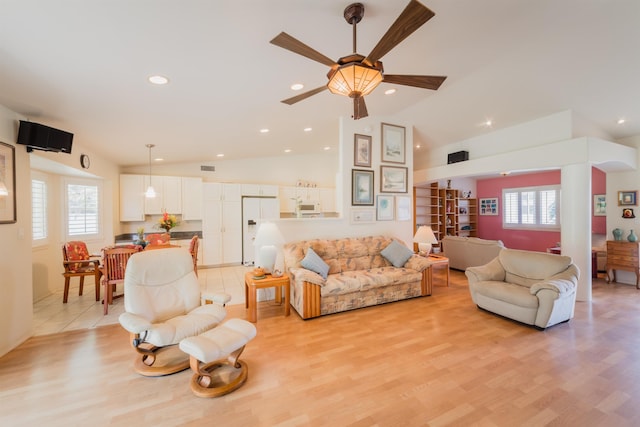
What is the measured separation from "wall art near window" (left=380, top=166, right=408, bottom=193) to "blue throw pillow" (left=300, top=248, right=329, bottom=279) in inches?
78.0

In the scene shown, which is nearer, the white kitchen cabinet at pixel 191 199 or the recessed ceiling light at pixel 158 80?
the recessed ceiling light at pixel 158 80

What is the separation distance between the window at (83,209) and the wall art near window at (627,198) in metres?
10.2

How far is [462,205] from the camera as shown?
28.0 feet

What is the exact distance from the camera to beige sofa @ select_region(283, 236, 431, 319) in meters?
3.45

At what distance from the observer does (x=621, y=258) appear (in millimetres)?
4672

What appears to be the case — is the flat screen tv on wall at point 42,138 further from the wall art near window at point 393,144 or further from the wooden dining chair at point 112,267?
the wall art near window at point 393,144

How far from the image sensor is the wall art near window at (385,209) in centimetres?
491

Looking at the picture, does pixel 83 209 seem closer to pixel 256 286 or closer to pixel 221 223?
pixel 221 223

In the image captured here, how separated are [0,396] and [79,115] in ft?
8.93

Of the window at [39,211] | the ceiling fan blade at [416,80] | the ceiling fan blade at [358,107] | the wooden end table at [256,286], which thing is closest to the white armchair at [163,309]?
the wooden end table at [256,286]

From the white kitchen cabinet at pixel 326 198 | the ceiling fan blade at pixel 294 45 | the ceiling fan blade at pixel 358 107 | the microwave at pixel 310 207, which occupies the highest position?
the ceiling fan blade at pixel 294 45

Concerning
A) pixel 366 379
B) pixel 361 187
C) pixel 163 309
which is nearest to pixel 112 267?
pixel 163 309

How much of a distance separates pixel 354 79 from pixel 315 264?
2.53 m

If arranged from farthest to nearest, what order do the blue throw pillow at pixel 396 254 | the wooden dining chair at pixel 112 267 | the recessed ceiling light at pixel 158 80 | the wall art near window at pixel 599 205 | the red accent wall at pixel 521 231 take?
the red accent wall at pixel 521 231 < the wall art near window at pixel 599 205 < the blue throw pillow at pixel 396 254 < the wooden dining chair at pixel 112 267 < the recessed ceiling light at pixel 158 80
